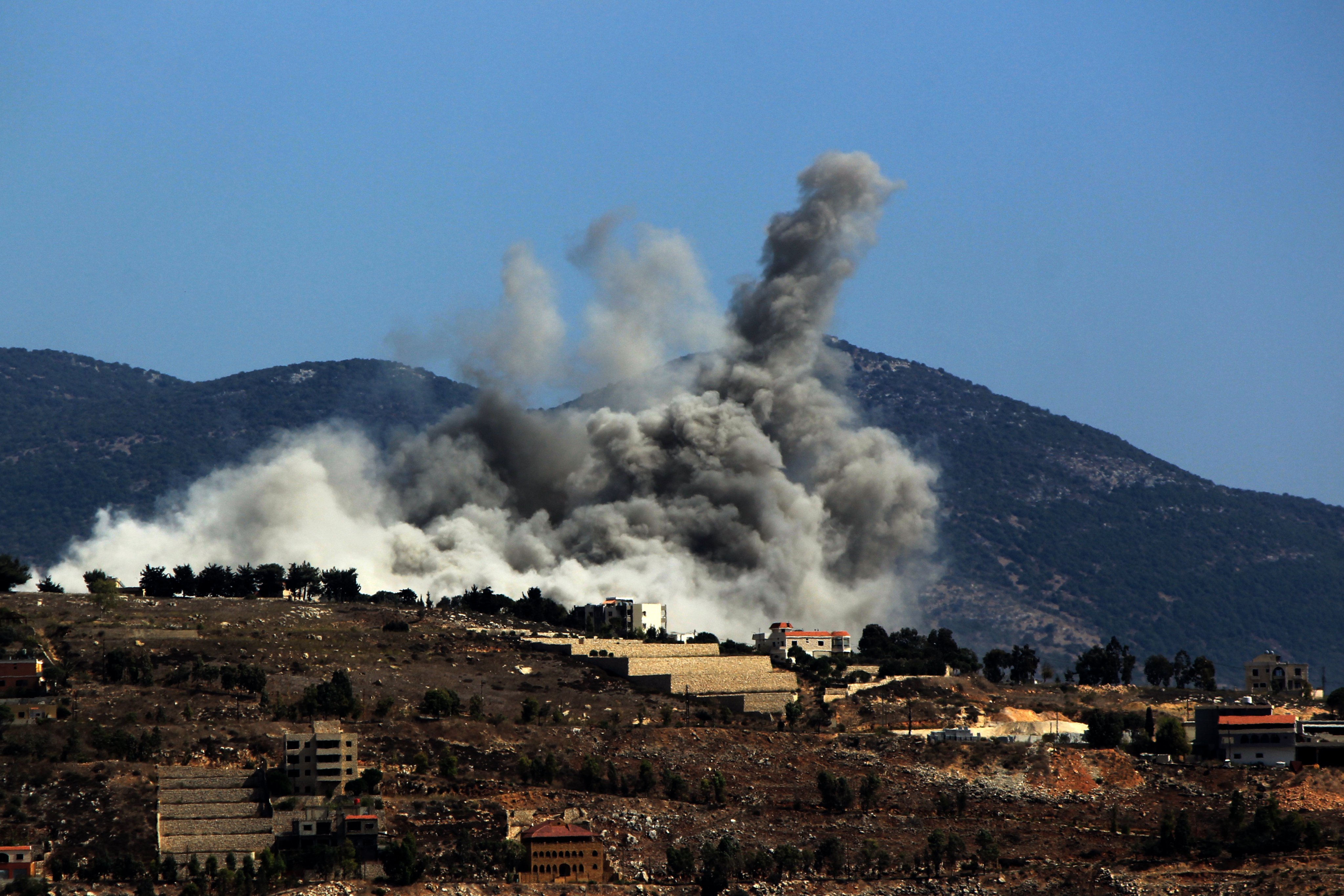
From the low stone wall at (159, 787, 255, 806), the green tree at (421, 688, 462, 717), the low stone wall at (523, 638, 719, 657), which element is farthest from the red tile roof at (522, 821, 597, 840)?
the low stone wall at (523, 638, 719, 657)

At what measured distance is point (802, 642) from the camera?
4980 inches

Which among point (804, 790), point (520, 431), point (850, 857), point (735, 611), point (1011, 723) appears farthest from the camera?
point (520, 431)

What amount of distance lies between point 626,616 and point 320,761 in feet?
135

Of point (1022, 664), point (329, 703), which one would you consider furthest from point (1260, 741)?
point (329, 703)

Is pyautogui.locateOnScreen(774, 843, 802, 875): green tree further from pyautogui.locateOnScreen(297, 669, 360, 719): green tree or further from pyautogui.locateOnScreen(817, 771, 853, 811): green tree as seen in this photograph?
pyautogui.locateOnScreen(297, 669, 360, 719): green tree

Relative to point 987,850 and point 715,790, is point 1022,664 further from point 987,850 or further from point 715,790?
point 987,850

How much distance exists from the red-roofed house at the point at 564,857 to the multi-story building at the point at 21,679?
24833 millimetres

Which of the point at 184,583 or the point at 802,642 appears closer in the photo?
the point at 184,583

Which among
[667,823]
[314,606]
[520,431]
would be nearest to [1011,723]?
[667,823]

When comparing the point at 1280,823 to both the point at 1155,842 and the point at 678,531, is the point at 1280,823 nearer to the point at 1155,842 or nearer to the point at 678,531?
the point at 1155,842

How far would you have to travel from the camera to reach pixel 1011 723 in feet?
346

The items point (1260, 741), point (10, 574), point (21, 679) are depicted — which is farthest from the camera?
point (10, 574)

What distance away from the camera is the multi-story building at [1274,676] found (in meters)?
128

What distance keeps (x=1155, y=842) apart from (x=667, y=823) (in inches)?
825
